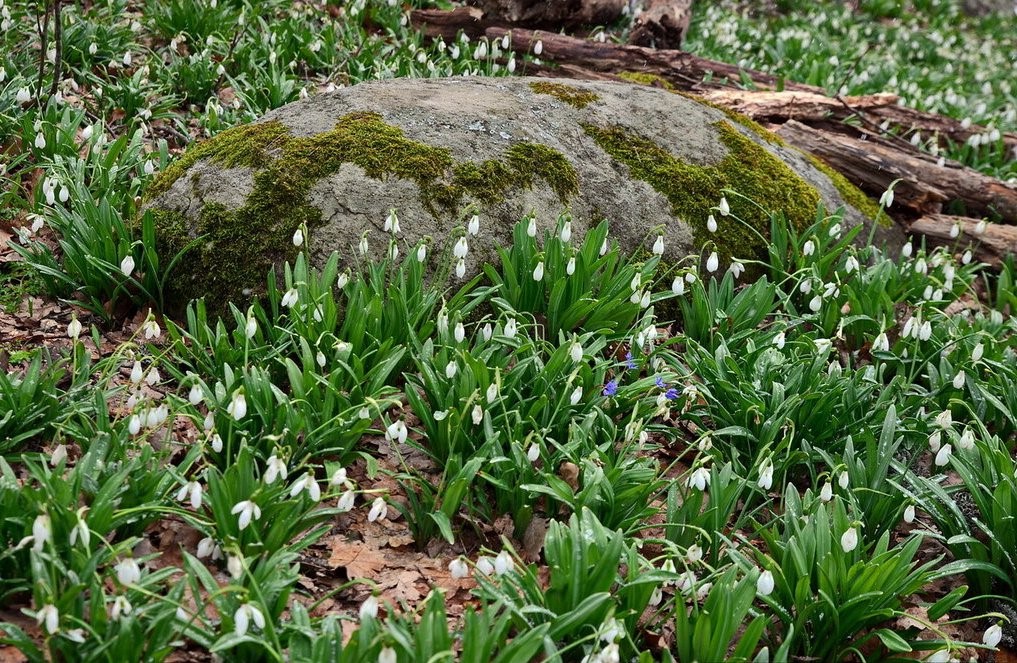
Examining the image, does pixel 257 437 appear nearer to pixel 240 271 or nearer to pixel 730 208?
pixel 240 271

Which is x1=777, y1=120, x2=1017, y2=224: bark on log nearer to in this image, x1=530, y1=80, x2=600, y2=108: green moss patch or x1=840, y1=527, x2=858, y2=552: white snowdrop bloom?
x1=530, y1=80, x2=600, y2=108: green moss patch

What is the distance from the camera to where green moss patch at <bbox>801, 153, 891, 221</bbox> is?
546 cm

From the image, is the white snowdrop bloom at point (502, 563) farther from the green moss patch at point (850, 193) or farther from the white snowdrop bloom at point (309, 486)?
the green moss patch at point (850, 193)

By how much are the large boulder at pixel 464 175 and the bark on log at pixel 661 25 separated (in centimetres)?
275

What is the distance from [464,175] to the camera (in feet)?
14.2

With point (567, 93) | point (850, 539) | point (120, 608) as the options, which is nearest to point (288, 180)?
point (567, 93)

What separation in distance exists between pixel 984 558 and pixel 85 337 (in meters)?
3.80

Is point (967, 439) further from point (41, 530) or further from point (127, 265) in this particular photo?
point (127, 265)

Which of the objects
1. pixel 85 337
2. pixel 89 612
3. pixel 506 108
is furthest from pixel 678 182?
pixel 89 612

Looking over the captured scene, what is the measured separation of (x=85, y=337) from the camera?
12.8ft

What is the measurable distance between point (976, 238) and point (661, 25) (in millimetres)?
3636


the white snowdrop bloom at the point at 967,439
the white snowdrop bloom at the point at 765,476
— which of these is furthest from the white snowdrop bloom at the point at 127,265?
the white snowdrop bloom at the point at 967,439

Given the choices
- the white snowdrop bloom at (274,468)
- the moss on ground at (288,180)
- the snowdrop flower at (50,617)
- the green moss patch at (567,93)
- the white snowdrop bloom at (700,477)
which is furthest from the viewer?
the green moss patch at (567,93)

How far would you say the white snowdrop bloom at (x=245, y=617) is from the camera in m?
2.19
